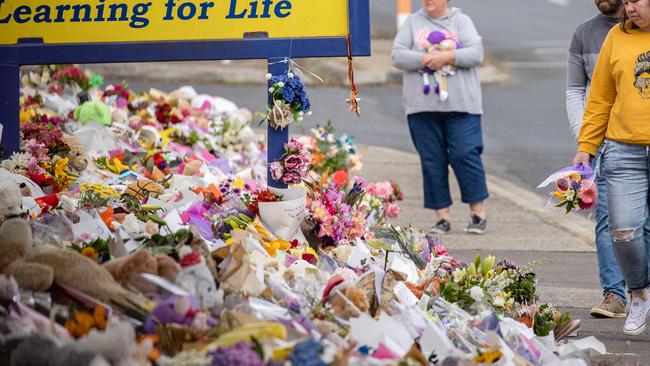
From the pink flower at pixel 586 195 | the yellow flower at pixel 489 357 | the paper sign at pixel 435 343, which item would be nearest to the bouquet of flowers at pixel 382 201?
the pink flower at pixel 586 195

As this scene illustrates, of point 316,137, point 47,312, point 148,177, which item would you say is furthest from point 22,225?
point 316,137

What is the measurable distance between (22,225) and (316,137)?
510 centimetres

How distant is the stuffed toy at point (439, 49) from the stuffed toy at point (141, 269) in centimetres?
457

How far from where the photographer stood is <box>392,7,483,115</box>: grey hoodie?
878 centimetres

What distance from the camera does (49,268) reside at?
14.1 ft

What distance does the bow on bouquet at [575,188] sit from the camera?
19.5 feet

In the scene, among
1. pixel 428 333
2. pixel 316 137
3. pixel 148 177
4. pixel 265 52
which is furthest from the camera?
pixel 316 137

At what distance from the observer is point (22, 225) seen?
4555 mm

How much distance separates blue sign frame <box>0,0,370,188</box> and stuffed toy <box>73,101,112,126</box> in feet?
7.27

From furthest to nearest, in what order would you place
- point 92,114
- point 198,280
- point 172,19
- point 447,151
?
point 447,151, point 92,114, point 172,19, point 198,280

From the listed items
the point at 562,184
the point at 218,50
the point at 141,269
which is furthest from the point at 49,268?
the point at 562,184

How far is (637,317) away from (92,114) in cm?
422

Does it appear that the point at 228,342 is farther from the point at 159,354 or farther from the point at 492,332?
the point at 492,332

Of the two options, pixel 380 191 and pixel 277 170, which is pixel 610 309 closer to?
pixel 277 170
